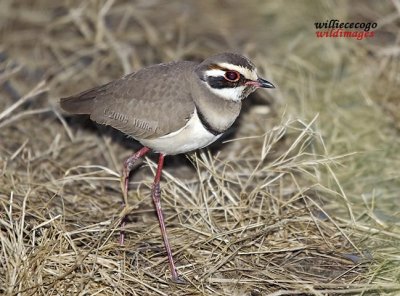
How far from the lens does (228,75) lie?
4.43 m

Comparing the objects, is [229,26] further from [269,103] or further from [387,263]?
[387,263]

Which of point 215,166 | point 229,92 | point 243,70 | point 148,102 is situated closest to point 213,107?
point 229,92

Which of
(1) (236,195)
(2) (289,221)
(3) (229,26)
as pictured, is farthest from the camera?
(3) (229,26)

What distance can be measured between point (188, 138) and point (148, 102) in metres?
0.38

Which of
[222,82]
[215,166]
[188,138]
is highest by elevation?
[222,82]

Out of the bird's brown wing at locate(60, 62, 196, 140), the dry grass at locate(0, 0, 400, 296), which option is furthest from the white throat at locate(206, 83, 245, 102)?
the dry grass at locate(0, 0, 400, 296)

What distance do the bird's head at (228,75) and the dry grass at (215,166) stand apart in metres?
0.34

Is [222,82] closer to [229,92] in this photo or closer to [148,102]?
[229,92]

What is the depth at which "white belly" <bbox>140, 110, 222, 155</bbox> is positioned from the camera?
4324 millimetres

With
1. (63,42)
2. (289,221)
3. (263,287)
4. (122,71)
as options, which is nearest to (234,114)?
(289,221)

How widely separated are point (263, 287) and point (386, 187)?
1.48m

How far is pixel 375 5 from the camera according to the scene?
7.00 m

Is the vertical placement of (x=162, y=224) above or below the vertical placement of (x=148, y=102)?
below

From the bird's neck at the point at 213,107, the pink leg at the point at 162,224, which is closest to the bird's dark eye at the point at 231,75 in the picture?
the bird's neck at the point at 213,107
